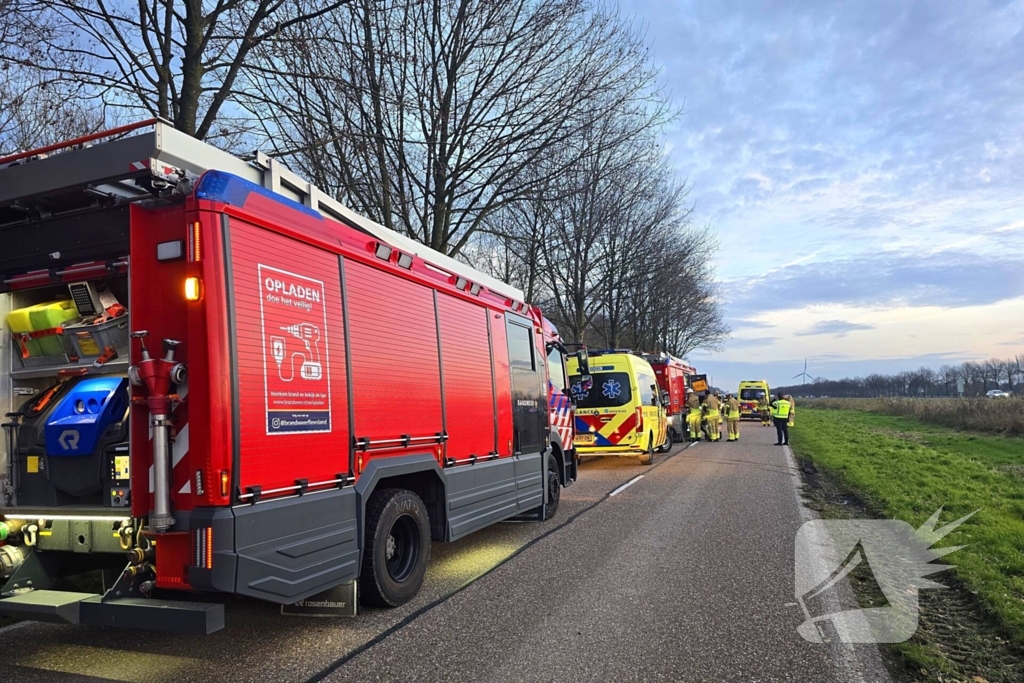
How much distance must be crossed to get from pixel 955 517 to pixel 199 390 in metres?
9.01

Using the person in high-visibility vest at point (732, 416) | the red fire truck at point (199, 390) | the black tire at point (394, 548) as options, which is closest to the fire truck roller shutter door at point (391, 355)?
the red fire truck at point (199, 390)

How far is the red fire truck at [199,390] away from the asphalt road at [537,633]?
0.45 metres

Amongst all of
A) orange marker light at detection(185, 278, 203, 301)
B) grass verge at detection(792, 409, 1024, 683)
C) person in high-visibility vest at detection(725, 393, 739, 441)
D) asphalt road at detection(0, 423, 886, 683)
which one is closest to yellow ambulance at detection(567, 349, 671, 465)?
grass verge at detection(792, 409, 1024, 683)

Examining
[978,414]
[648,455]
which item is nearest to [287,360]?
[648,455]

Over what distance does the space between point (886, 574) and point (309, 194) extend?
5959 millimetres

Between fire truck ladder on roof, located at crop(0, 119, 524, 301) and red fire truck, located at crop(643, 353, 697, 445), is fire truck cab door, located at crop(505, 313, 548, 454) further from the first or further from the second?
red fire truck, located at crop(643, 353, 697, 445)

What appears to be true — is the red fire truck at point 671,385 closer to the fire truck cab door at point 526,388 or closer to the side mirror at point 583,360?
the side mirror at point 583,360

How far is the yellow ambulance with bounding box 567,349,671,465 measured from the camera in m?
16.5

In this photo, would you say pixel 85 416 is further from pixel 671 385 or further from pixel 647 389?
pixel 671 385

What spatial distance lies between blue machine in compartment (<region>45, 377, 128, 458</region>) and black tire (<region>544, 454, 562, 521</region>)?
18.1ft

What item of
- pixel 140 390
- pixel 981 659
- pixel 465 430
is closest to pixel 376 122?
pixel 465 430

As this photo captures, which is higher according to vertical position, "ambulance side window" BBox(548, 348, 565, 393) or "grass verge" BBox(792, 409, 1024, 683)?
"ambulance side window" BBox(548, 348, 565, 393)

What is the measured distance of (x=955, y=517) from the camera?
863cm

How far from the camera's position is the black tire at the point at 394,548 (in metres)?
5.09
